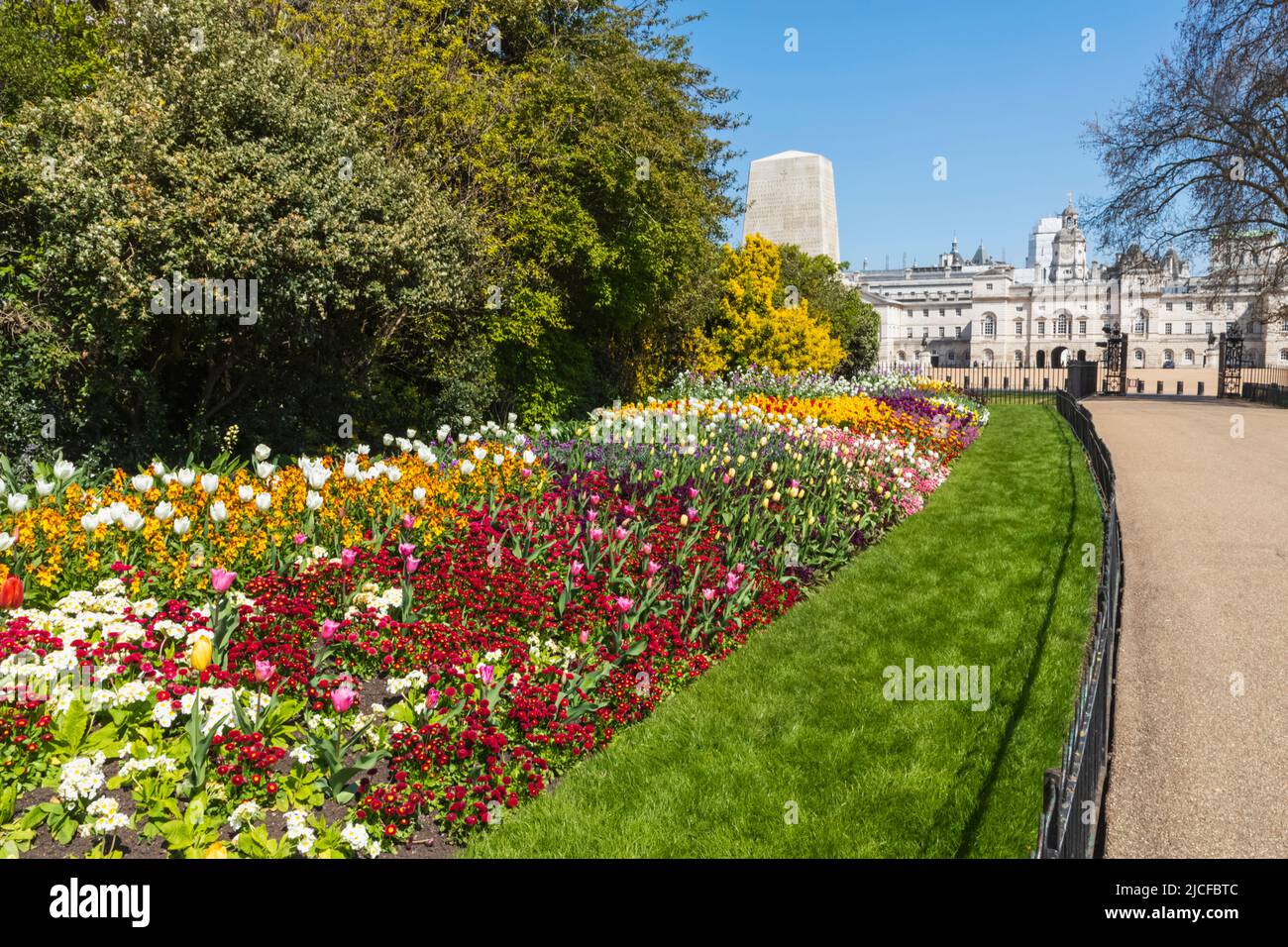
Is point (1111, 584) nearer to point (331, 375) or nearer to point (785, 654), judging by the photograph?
point (785, 654)

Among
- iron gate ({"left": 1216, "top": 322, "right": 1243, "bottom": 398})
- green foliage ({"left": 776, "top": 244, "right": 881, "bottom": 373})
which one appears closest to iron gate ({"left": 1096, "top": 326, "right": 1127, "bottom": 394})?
iron gate ({"left": 1216, "top": 322, "right": 1243, "bottom": 398})

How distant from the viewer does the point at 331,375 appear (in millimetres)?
12484

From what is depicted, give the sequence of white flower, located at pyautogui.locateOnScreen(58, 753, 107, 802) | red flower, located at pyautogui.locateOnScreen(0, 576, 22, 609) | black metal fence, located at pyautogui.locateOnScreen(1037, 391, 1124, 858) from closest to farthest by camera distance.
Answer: black metal fence, located at pyautogui.locateOnScreen(1037, 391, 1124, 858), white flower, located at pyautogui.locateOnScreen(58, 753, 107, 802), red flower, located at pyautogui.locateOnScreen(0, 576, 22, 609)

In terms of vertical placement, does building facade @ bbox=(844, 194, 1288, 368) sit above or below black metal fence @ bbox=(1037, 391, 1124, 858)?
above

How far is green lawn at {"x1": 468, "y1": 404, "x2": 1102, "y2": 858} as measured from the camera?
13.8ft

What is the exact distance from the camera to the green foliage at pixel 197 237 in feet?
29.2

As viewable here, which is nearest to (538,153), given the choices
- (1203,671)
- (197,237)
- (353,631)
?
(197,237)

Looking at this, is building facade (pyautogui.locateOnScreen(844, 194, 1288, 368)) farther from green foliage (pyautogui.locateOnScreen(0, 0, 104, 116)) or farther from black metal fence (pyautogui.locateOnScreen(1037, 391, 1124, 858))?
black metal fence (pyautogui.locateOnScreen(1037, 391, 1124, 858))

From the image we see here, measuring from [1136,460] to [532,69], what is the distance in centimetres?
1343

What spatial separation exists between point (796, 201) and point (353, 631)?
116 ft

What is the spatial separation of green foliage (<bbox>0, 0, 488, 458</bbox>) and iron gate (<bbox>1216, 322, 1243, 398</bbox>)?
28897mm

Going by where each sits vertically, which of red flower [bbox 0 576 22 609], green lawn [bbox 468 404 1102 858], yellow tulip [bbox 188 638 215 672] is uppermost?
red flower [bbox 0 576 22 609]

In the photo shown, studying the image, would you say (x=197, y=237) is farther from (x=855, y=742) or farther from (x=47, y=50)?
(x=47, y=50)

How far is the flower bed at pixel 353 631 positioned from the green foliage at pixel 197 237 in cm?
213
